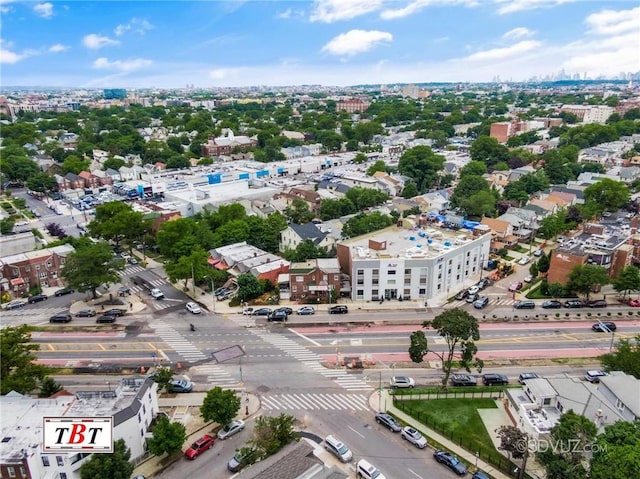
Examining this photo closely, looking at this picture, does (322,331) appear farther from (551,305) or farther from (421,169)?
(421,169)

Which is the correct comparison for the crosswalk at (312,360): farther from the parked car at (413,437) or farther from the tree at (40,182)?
the tree at (40,182)

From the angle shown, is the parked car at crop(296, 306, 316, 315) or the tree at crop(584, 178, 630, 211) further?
the tree at crop(584, 178, 630, 211)

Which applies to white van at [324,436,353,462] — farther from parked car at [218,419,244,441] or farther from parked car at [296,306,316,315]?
parked car at [296,306,316,315]

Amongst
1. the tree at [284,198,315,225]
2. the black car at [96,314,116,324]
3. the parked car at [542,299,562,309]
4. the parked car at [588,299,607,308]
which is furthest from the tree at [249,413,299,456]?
the tree at [284,198,315,225]

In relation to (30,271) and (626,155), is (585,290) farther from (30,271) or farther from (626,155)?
(626,155)

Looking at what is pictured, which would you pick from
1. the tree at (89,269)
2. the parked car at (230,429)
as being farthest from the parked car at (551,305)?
the tree at (89,269)

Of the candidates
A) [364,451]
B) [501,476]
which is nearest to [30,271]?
[364,451]
